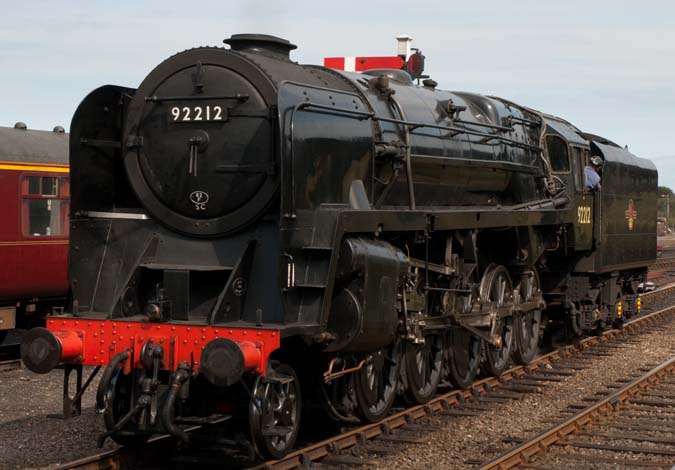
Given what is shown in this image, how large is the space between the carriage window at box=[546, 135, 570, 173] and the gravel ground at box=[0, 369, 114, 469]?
6.82 meters

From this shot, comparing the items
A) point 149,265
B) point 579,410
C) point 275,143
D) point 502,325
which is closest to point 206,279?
point 149,265

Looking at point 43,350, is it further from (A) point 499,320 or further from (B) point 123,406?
(A) point 499,320

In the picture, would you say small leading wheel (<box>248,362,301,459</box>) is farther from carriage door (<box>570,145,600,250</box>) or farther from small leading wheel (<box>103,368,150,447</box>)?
carriage door (<box>570,145,600,250</box>)

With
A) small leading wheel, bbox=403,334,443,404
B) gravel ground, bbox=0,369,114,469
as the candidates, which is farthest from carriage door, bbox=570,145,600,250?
gravel ground, bbox=0,369,114,469

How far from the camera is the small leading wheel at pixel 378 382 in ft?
27.6

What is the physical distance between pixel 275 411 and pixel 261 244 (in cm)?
132

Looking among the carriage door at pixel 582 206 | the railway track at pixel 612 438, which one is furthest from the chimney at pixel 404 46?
the railway track at pixel 612 438

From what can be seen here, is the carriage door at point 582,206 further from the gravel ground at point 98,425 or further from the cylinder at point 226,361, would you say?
the cylinder at point 226,361

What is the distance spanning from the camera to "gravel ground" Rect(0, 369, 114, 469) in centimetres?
774

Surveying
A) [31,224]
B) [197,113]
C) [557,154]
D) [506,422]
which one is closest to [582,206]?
[557,154]

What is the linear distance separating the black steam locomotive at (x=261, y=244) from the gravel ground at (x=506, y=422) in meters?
0.65

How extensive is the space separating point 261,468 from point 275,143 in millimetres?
2414

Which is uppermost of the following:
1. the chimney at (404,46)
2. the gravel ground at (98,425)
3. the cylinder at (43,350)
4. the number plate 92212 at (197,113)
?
the chimney at (404,46)

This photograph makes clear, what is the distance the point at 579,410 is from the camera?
9.80 metres
